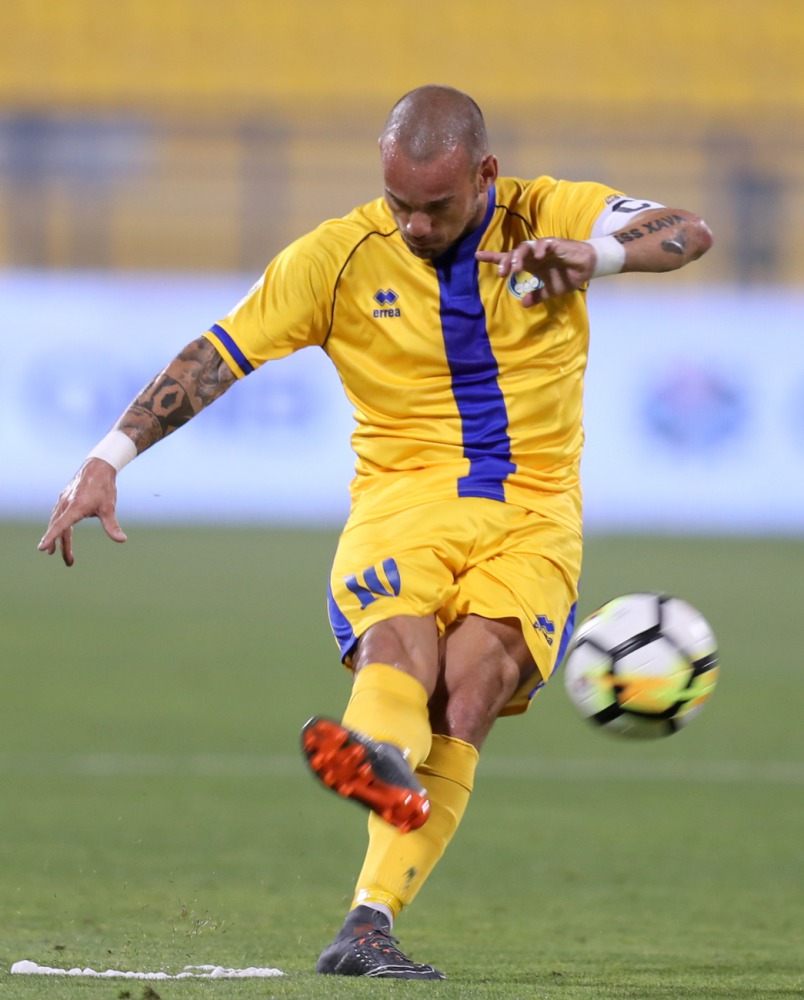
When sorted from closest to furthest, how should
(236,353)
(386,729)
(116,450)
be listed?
(386,729)
(116,450)
(236,353)

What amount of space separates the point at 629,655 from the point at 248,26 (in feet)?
59.6

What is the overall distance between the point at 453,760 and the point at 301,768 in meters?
3.55

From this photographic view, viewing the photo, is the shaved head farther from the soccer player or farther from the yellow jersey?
the yellow jersey

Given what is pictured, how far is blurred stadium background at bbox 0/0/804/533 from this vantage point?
1547cm

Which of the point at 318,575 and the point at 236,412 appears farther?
the point at 236,412

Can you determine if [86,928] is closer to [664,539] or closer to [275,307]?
[275,307]

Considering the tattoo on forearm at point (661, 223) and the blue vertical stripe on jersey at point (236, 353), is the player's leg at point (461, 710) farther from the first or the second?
the tattoo on forearm at point (661, 223)

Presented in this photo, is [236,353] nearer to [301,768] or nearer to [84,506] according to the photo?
[84,506]

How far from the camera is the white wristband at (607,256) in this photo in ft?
13.8

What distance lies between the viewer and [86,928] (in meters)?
4.85

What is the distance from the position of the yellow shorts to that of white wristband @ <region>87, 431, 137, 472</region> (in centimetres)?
61

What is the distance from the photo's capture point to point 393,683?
4062mm

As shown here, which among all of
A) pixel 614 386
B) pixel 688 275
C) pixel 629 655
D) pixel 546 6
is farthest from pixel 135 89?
pixel 629 655

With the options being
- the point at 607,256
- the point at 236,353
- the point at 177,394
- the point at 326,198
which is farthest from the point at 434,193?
the point at 326,198
